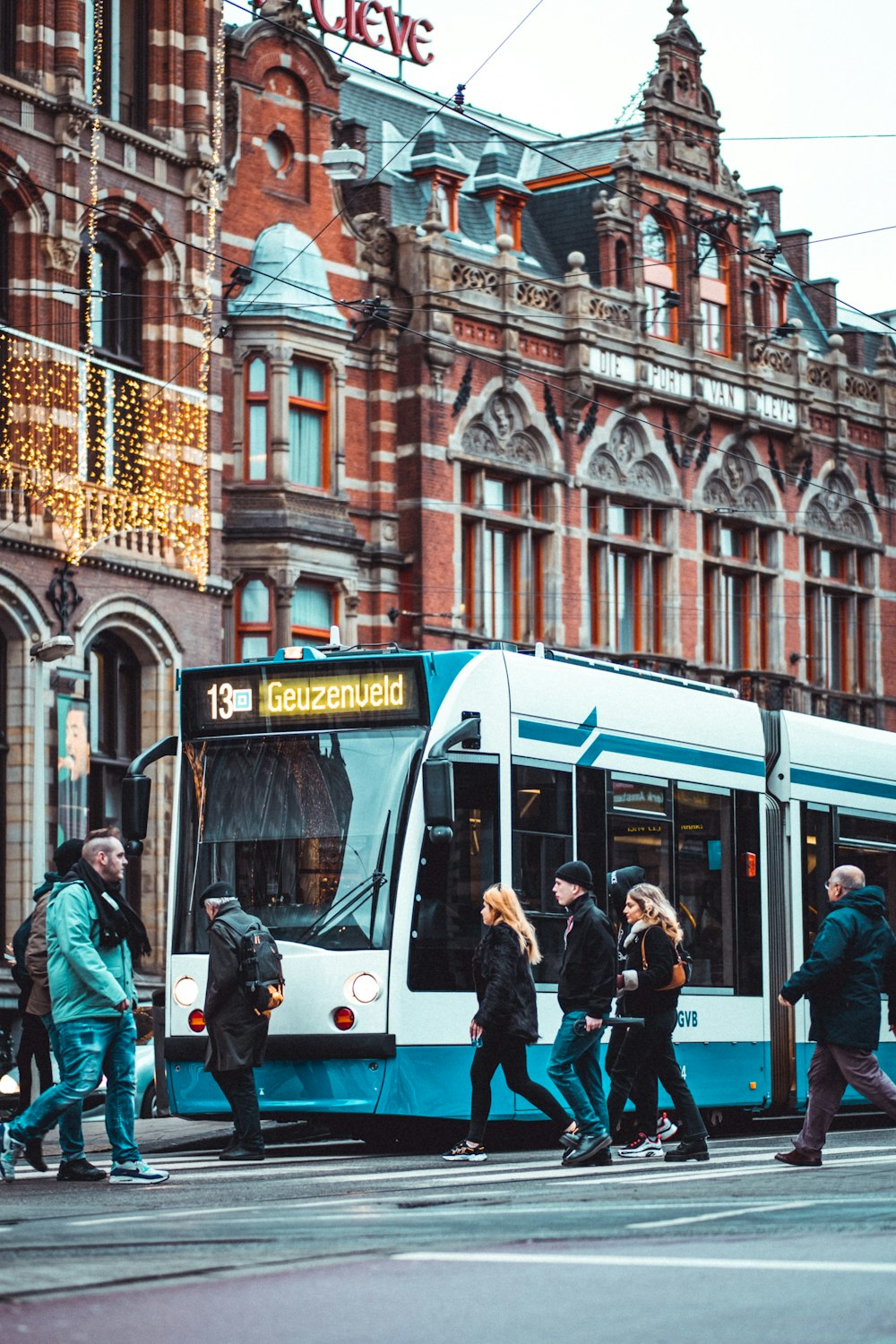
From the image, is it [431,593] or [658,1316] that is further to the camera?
[431,593]

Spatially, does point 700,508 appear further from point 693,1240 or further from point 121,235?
point 693,1240

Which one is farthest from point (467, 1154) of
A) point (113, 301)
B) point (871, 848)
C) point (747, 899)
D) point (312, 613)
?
point (312, 613)

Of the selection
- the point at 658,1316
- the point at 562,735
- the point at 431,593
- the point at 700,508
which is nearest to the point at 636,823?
the point at 562,735

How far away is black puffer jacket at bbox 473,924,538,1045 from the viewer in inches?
523

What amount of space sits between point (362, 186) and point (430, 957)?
67.9 feet

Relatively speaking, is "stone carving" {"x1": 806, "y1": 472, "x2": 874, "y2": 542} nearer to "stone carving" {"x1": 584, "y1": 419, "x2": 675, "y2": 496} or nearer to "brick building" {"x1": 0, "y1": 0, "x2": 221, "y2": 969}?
"stone carving" {"x1": 584, "y1": 419, "x2": 675, "y2": 496}

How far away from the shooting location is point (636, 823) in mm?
15953

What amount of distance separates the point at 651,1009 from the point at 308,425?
61.8 feet

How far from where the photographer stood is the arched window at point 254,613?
30.3 meters

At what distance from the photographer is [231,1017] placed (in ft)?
43.7

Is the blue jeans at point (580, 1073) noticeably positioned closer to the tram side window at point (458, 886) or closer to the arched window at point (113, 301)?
the tram side window at point (458, 886)

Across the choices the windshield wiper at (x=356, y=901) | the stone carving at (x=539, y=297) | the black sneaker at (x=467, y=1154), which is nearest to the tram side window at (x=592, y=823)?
the windshield wiper at (x=356, y=901)

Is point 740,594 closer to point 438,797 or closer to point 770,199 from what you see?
point 770,199

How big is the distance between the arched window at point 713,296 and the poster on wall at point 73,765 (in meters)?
15.0
